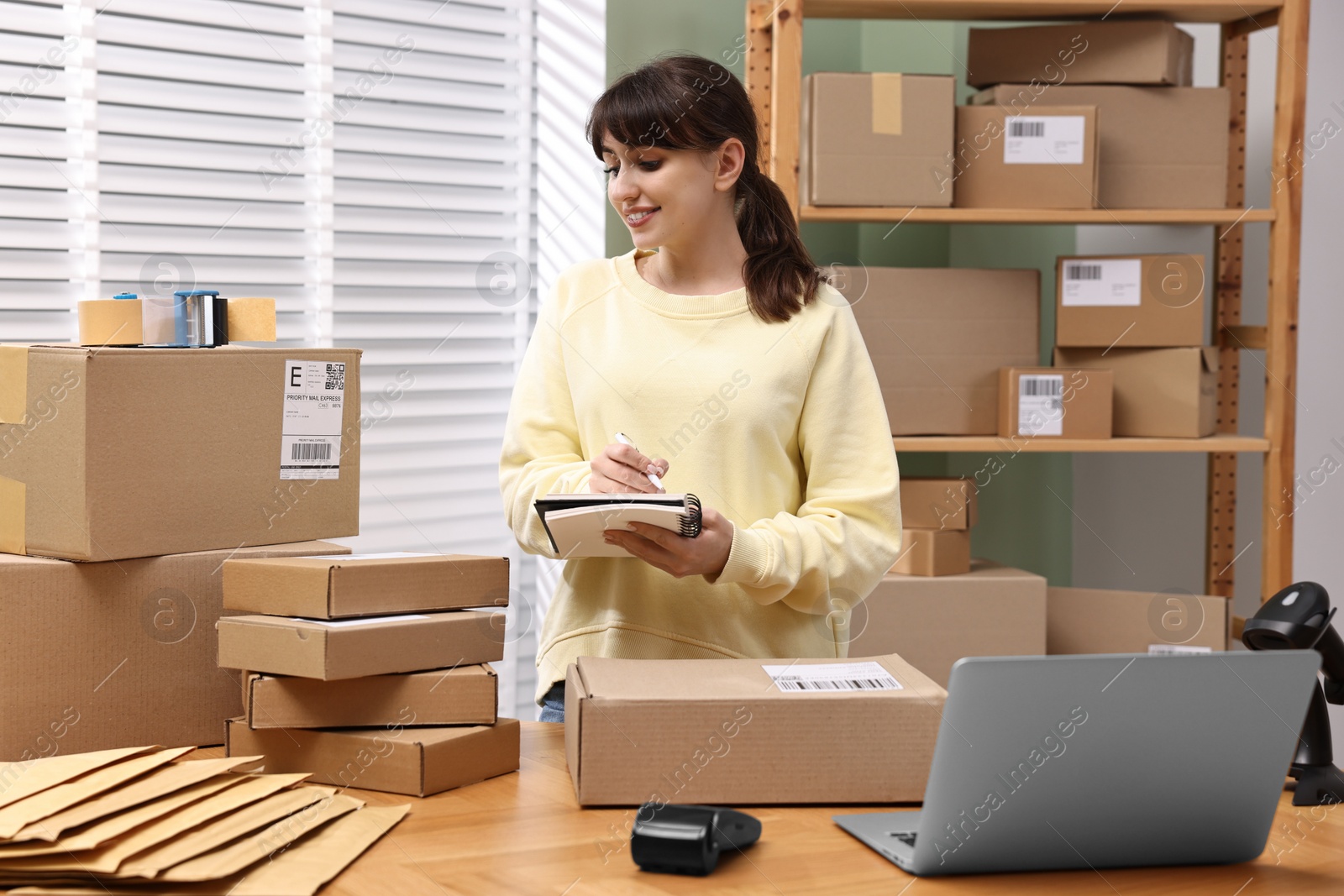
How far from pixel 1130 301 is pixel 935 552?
2.11ft

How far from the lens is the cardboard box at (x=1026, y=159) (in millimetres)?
2361

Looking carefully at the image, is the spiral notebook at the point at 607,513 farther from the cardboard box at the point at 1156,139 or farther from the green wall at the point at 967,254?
the green wall at the point at 967,254

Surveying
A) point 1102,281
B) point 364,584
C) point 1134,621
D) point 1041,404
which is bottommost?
point 1134,621

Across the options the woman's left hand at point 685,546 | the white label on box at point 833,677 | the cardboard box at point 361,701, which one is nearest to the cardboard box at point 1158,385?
the woman's left hand at point 685,546

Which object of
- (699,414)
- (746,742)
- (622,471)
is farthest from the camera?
(699,414)

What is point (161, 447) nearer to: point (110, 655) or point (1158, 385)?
point (110, 655)

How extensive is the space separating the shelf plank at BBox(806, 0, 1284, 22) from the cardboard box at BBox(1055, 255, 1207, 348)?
0.50 meters

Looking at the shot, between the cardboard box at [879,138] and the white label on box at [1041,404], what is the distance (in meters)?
0.41

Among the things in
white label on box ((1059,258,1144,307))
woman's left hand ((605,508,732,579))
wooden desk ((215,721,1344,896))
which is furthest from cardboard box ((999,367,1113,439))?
wooden desk ((215,721,1344,896))

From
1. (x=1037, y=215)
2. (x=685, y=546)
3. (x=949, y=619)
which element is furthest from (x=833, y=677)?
(x=1037, y=215)

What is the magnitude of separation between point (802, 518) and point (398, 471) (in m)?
1.39

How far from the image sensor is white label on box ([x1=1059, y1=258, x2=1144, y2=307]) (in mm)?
2416

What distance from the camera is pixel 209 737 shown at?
1.38 meters

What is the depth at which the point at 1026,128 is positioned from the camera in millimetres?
2381
